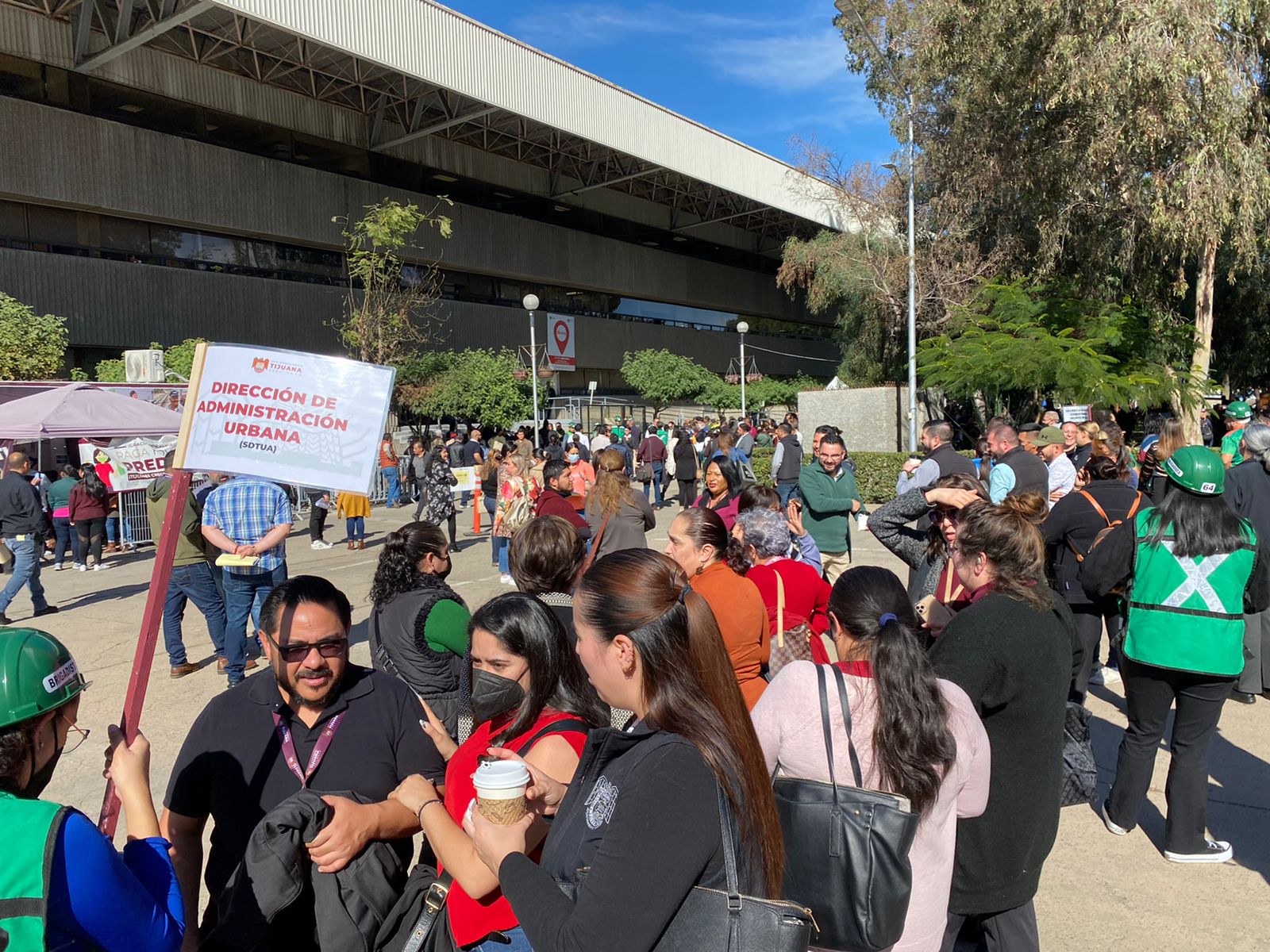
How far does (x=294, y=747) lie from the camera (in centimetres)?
248

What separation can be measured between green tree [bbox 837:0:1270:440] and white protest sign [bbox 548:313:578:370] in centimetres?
1910

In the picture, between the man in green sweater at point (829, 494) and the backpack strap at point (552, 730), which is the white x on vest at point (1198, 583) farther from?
the man in green sweater at point (829, 494)

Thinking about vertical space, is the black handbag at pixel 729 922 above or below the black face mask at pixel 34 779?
below

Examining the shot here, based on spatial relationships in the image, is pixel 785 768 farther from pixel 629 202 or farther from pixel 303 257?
pixel 629 202

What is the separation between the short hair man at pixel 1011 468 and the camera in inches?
267

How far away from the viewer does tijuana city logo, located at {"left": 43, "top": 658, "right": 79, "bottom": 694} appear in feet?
5.63

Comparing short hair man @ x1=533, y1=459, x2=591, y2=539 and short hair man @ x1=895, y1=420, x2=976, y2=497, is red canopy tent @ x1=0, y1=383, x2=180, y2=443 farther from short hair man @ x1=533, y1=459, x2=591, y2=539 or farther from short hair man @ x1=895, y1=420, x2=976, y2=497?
short hair man @ x1=895, y1=420, x2=976, y2=497

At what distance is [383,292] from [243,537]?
69.0 ft

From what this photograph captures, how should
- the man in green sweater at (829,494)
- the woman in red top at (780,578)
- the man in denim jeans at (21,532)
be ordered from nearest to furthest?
the woman in red top at (780,578) < the man in green sweater at (829,494) < the man in denim jeans at (21,532)

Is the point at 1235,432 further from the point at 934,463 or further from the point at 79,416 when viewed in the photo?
the point at 79,416

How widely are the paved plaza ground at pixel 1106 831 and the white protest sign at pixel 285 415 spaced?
3267 millimetres

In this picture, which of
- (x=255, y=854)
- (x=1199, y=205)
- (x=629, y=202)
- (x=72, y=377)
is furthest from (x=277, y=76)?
(x=255, y=854)

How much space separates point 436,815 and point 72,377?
2687cm

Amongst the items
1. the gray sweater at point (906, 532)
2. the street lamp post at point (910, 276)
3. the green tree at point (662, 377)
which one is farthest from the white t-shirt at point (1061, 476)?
the green tree at point (662, 377)
